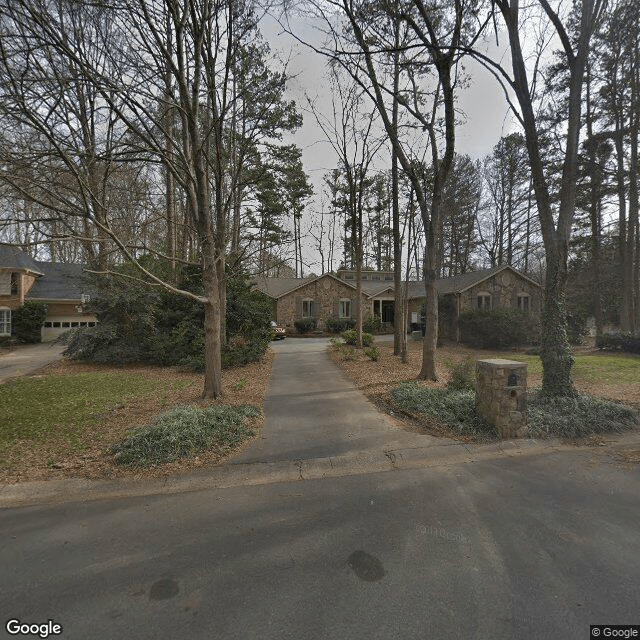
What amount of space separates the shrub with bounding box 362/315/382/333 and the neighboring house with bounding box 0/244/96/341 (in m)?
17.8

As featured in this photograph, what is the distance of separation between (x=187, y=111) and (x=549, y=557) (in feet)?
26.6

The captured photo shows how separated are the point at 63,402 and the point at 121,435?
275cm

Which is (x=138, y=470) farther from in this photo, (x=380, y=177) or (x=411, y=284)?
(x=411, y=284)

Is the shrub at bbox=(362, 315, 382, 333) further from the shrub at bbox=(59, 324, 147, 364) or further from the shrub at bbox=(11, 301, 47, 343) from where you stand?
the shrub at bbox=(11, 301, 47, 343)

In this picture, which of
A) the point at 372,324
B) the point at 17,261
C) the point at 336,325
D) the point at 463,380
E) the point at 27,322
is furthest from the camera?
the point at 336,325

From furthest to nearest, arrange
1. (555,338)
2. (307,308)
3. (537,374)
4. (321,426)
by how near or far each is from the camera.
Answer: (307,308) < (537,374) < (555,338) < (321,426)

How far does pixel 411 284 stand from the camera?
93.4 ft

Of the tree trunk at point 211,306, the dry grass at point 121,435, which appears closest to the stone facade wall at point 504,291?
the dry grass at point 121,435

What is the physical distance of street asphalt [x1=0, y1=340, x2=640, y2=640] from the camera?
200cm

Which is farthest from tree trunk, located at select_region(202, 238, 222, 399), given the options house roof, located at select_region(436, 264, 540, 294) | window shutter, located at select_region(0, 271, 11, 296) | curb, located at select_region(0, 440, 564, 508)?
window shutter, located at select_region(0, 271, 11, 296)

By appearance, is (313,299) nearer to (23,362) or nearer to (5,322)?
(23,362)

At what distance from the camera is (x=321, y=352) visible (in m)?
15.2

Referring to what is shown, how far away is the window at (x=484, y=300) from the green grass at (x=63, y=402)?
18.4 m

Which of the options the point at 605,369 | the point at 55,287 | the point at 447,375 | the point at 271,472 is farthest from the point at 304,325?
the point at 271,472
